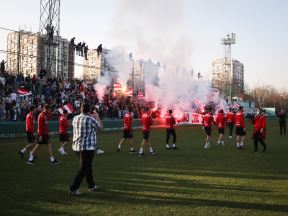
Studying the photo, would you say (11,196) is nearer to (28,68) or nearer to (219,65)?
(28,68)

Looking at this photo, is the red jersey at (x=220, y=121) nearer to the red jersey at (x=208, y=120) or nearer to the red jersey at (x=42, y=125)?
the red jersey at (x=208, y=120)

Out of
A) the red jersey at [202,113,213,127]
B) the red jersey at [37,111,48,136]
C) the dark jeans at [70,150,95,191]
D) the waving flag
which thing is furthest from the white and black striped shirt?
the waving flag

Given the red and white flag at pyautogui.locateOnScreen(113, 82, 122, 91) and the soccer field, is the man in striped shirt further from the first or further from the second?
the red and white flag at pyautogui.locateOnScreen(113, 82, 122, 91)

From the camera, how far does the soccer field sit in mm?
7258

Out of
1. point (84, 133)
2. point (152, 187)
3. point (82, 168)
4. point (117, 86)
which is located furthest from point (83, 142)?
point (117, 86)

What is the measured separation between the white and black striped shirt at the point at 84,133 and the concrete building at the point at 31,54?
2147 centimetres

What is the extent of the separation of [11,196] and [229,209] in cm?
451

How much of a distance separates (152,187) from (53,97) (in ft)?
74.5

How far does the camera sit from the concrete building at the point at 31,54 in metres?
30.8

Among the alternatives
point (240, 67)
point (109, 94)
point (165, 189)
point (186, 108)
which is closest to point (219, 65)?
point (240, 67)

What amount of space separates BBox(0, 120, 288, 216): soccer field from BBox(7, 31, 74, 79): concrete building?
17.6 metres

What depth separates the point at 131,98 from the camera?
3712 centimetres

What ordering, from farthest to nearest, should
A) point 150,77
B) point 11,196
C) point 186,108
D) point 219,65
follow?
point 219,65 → point 186,108 → point 150,77 → point 11,196

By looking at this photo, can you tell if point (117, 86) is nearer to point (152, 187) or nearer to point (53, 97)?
point (53, 97)
